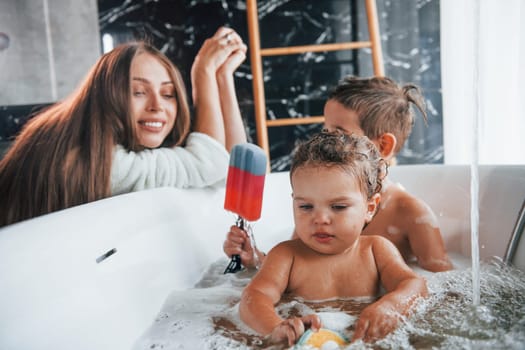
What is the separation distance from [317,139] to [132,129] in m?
0.79

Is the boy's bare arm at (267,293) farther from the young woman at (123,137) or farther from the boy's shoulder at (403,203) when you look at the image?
the young woman at (123,137)

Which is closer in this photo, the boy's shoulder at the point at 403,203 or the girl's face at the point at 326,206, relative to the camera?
the girl's face at the point at 326,206

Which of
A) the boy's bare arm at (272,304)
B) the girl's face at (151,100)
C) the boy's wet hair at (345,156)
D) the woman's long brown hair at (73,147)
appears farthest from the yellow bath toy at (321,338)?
→ the girl's face at (151,100)

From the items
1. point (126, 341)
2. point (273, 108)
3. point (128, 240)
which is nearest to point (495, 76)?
point (273, 108)

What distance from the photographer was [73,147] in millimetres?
1471

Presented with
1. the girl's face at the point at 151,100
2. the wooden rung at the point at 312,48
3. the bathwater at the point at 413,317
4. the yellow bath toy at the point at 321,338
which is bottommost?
the bathwater at the point at 413,317

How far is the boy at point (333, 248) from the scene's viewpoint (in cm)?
99

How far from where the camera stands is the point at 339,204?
3.30ft

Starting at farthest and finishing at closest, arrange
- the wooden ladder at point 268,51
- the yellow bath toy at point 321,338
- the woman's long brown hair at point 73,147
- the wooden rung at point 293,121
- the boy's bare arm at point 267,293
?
the wooden rung at point 293,121
the wooden ladder at point 268,51
the woman's long brown hair at point 73,147
the boy's bare arm at point 267,293
the yellow bath toy at point 321,338

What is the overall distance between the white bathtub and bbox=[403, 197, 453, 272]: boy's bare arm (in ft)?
0.57

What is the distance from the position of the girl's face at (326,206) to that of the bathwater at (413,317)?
0.15 m

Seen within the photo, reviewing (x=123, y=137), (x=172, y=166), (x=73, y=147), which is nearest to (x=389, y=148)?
(x=172, y=166)

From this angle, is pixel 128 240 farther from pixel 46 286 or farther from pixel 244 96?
pixel 244 96

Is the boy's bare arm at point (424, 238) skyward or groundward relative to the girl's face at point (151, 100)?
groundward
